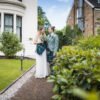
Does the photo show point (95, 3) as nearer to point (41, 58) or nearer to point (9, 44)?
point (9, 44)

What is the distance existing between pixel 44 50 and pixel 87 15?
38443 mm

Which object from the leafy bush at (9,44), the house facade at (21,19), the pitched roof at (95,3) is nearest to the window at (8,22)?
the house facade at (21,19)

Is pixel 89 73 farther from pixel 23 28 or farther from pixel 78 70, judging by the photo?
pixel 23 28

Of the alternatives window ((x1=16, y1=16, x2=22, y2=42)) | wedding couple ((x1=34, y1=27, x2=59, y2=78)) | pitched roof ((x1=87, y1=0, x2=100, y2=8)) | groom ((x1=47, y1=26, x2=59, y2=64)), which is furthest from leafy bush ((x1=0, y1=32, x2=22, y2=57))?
pitched roof ((x1=87, y1=0, x2=100, y2=8))

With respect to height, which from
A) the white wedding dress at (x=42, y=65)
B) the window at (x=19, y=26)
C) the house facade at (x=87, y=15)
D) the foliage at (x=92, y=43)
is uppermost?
the house facade at (x=87, y=15)

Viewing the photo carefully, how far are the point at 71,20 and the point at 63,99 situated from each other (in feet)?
187

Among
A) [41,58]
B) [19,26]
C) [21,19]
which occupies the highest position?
[21,19]

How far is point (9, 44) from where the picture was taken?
28.9 m

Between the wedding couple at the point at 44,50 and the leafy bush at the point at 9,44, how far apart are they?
41.6 feet

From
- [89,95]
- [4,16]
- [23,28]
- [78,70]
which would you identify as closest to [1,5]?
[4,16]

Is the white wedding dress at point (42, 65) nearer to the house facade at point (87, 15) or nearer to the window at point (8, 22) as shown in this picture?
the window at point (8, 22)

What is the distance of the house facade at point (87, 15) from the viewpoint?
50562 millimetres

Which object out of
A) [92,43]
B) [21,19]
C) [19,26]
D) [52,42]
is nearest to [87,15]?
[21,19]

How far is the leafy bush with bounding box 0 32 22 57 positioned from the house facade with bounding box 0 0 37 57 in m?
2.00
